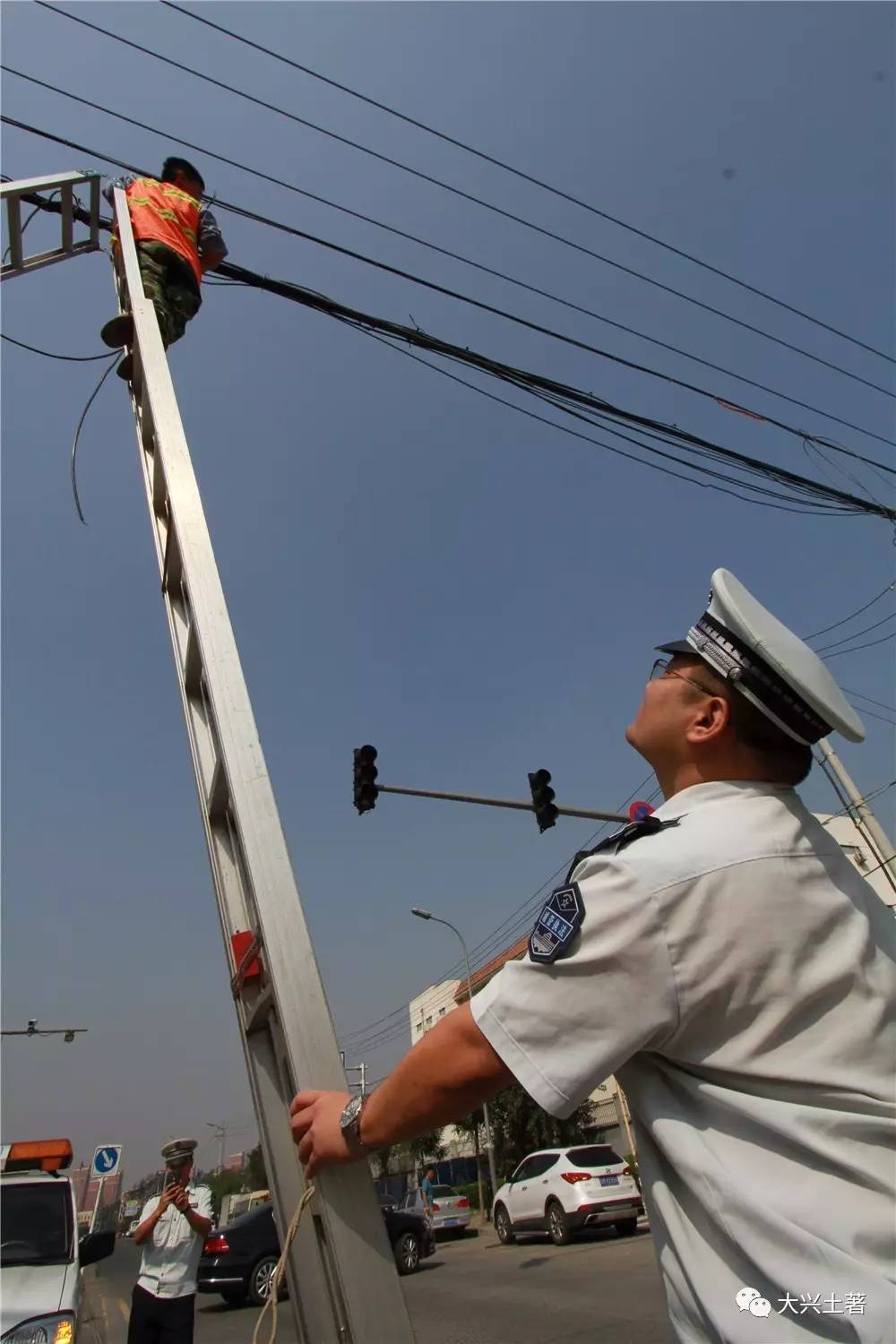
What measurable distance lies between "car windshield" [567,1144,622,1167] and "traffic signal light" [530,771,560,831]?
21.8 ft

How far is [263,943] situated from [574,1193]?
1381 cm

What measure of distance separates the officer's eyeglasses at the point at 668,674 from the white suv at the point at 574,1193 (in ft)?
45.6

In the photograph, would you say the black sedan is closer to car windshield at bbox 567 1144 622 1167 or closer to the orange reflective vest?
car windshield at bbox 567 1144 622 1167

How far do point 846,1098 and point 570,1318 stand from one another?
25.2ft

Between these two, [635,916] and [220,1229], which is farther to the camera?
[220,1229]

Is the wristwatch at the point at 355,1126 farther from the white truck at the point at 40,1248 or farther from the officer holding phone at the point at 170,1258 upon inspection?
the officer holding phone at the point at 170,1258

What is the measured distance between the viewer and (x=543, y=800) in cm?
1045

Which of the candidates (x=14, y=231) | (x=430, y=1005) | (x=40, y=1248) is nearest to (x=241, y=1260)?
(x=40, y=1248)

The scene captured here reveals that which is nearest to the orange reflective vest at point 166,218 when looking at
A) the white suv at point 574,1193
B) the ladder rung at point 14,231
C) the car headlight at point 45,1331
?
the ladder rung at point 14,231

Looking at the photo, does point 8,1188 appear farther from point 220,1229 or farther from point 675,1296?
point 220,1229

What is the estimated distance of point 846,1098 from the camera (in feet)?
3.30

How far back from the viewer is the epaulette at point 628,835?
1.22 metres

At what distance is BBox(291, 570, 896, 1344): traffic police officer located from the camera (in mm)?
941

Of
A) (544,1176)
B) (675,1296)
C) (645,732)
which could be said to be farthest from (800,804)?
(544,1176)
